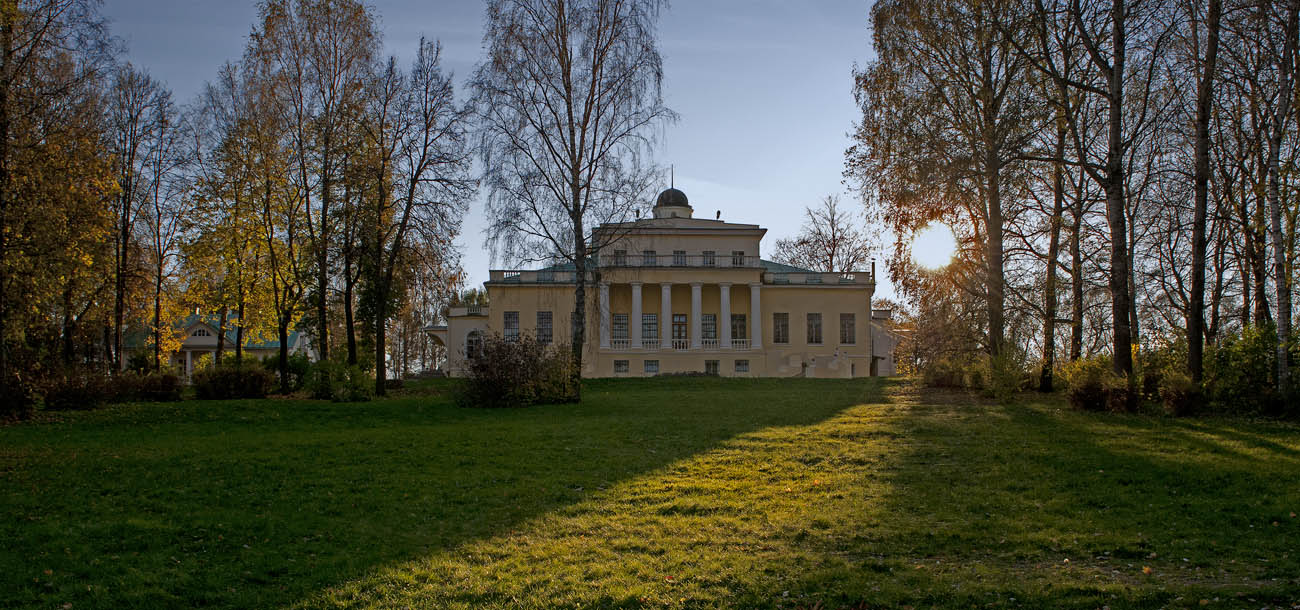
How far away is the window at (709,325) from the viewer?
4069 cm

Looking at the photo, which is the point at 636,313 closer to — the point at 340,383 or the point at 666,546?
Answer: the point at 340,383

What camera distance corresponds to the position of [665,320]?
39562 millimetres

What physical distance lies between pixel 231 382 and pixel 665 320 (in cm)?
2251

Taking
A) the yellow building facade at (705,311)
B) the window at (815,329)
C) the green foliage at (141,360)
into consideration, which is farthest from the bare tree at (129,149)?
the window at (815,329)

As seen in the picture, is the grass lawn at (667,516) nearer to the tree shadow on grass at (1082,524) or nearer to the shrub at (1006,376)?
the tree shadow on grass at (1082,524)

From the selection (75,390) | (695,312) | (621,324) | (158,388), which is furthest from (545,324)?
(75,390)

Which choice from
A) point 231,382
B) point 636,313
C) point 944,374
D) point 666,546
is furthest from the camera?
point 636,313

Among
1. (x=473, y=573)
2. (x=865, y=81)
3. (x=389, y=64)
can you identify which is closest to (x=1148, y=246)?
(x=865, y=81)

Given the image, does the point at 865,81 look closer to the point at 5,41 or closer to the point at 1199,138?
the point at 1199,138

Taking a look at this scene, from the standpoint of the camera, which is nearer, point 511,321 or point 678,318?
point 511,321

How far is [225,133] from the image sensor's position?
901 inches

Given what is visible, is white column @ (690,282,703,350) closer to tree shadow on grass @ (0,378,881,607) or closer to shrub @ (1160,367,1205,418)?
tree shadow on grass @ (0,378,881,607)

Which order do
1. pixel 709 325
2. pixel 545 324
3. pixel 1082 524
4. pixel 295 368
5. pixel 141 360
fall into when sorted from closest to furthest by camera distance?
pixel 1082 524 < pixel 295 368 < pixel 141 360 < pixel 545 324 < pixel 709 325

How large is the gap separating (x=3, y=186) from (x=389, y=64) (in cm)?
1051
